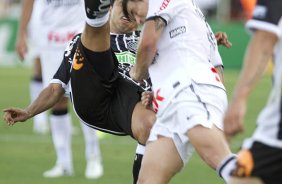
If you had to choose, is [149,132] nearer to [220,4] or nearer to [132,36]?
[132,36]

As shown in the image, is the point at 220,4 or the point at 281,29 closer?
the point at 281,29

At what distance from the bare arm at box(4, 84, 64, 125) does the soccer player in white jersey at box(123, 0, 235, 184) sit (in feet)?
3.83

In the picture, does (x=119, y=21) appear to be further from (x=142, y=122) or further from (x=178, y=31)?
(x=178, y=31)

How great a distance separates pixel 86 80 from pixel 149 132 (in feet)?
2.22

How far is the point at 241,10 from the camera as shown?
30656mm

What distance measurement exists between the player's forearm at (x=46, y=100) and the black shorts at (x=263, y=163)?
2690 mm

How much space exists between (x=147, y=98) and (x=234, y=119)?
75.7 inches

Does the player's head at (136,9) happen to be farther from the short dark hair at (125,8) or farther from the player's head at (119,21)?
the player's head at (119,21)

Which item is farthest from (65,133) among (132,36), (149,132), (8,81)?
(8,81)

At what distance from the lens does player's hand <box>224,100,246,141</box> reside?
16.5 feet

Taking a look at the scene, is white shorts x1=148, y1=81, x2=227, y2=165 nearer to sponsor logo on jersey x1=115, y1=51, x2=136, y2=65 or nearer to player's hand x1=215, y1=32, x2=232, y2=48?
player's hand x1=215, y1=32, x2=232, y2=48

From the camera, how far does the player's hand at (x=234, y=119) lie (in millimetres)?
5043

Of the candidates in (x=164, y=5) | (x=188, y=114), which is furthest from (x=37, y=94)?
(x=188, y=114)

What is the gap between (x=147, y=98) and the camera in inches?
273
